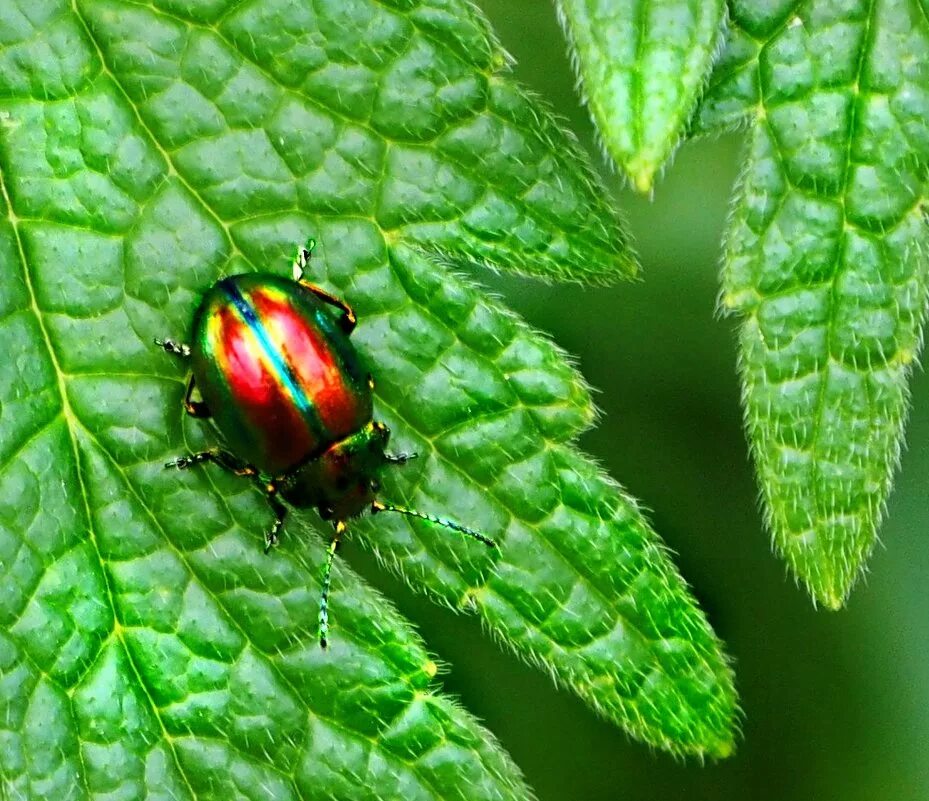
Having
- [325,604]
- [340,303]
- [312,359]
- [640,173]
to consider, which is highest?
[640,173]

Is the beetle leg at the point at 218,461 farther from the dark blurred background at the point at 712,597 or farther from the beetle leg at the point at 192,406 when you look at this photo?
the dark blurred background at the point at 712,597

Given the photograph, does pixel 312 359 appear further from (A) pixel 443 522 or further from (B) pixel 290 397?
A: (A) pixel 443 522

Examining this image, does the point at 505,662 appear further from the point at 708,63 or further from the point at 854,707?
the point at 708,63

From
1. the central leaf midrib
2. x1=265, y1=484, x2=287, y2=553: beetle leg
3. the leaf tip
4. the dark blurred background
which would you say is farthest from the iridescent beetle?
the dark blurred background

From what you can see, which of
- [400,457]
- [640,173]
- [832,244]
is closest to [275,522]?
[400,457]

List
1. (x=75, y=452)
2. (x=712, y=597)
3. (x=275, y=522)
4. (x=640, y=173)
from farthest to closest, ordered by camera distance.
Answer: (x=712, y=597)
(x=275, y=522)
(x=75, y=452)
(x=640, y=173)

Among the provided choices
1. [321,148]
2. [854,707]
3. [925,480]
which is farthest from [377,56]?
[854,707]

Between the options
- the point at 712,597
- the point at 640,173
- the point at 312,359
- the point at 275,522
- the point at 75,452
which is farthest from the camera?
the point at 712,597
